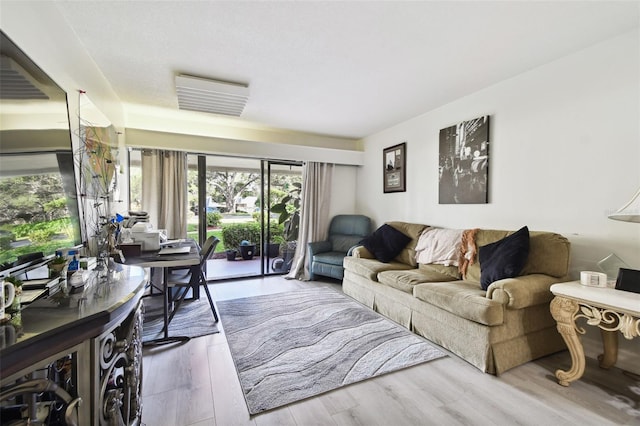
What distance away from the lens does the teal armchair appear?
4214 millimetres

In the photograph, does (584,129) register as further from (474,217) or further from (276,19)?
(276,19)

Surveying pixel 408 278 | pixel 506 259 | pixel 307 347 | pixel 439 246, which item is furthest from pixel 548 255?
pixel 307 347

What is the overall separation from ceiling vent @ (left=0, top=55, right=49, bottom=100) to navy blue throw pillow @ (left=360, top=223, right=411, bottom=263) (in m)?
3.32

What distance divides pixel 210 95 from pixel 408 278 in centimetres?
288

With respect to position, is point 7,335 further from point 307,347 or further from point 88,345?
point 307,347

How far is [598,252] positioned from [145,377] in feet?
11.8

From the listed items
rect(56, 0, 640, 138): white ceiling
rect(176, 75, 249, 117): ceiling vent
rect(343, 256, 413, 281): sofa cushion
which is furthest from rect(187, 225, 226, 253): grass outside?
rect(343, 256, 413, 281): sofa cushion

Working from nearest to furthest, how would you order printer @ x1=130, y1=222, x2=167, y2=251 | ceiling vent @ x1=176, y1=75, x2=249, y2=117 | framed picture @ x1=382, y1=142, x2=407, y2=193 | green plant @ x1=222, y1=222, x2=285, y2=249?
printer @ x1=130, y1=222, x2=167, y2=251
ceiling vent @ x1=176, y1=75, x2=249, y2=117
framed picture @ x1=382, y1=142, x2=407, y2=193
green plant @ x1=222, y1=222, x2=285, y2=249

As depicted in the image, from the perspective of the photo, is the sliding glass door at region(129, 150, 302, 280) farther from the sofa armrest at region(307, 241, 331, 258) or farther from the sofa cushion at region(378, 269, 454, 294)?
the sofa cushion at region(378, 269, 454, 294)

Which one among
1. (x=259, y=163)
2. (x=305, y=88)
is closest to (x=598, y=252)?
(x=305, y=88)

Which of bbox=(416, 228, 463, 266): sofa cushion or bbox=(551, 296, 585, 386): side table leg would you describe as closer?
bbox=(551, 296, 585, 386): side table leg

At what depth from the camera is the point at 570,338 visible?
1.85 m

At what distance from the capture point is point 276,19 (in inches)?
73.3

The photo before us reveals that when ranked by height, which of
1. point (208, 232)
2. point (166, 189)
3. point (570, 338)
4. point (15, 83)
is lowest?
point (570, 338)
